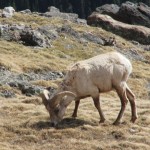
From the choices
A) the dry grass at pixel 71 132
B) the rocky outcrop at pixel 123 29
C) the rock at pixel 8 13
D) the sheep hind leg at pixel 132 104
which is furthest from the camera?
the rocky outcrop at pixel 123 29

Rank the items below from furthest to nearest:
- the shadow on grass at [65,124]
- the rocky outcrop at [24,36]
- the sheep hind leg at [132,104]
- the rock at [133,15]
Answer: the rock at [133,15] < the rocky outcrop at [24,36] < the sheep hind leg at [132,104] < the shadow on grass at [65,124]

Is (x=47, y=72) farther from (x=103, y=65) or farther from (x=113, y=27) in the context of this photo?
(x=113, y=27)

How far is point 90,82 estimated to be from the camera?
76.9 feet

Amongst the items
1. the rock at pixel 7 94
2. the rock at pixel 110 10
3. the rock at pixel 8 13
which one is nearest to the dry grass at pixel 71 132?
the rock at pixel 7 94

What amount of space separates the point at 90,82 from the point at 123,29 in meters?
57.2

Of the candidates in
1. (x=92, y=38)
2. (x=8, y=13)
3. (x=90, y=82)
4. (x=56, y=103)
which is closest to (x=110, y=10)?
(x=8, y=13)

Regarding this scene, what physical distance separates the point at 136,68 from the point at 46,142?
116 ft

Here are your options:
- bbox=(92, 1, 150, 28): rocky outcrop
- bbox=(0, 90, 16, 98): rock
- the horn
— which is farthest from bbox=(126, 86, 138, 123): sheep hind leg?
bbox=(92, 1, 150, 28): rocky outcrop

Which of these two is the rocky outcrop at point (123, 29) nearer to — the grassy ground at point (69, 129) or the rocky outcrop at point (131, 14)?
the rocky outcrop at point (131, 14)

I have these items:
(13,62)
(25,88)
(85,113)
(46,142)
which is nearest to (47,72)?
(13,62)

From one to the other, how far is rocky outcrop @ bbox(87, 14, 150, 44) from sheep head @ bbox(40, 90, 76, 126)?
182 feet

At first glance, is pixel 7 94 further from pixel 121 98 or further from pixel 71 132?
pixel 71 132

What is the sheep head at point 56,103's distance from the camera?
22797 millimetres

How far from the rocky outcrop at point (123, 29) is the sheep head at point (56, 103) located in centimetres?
5545
